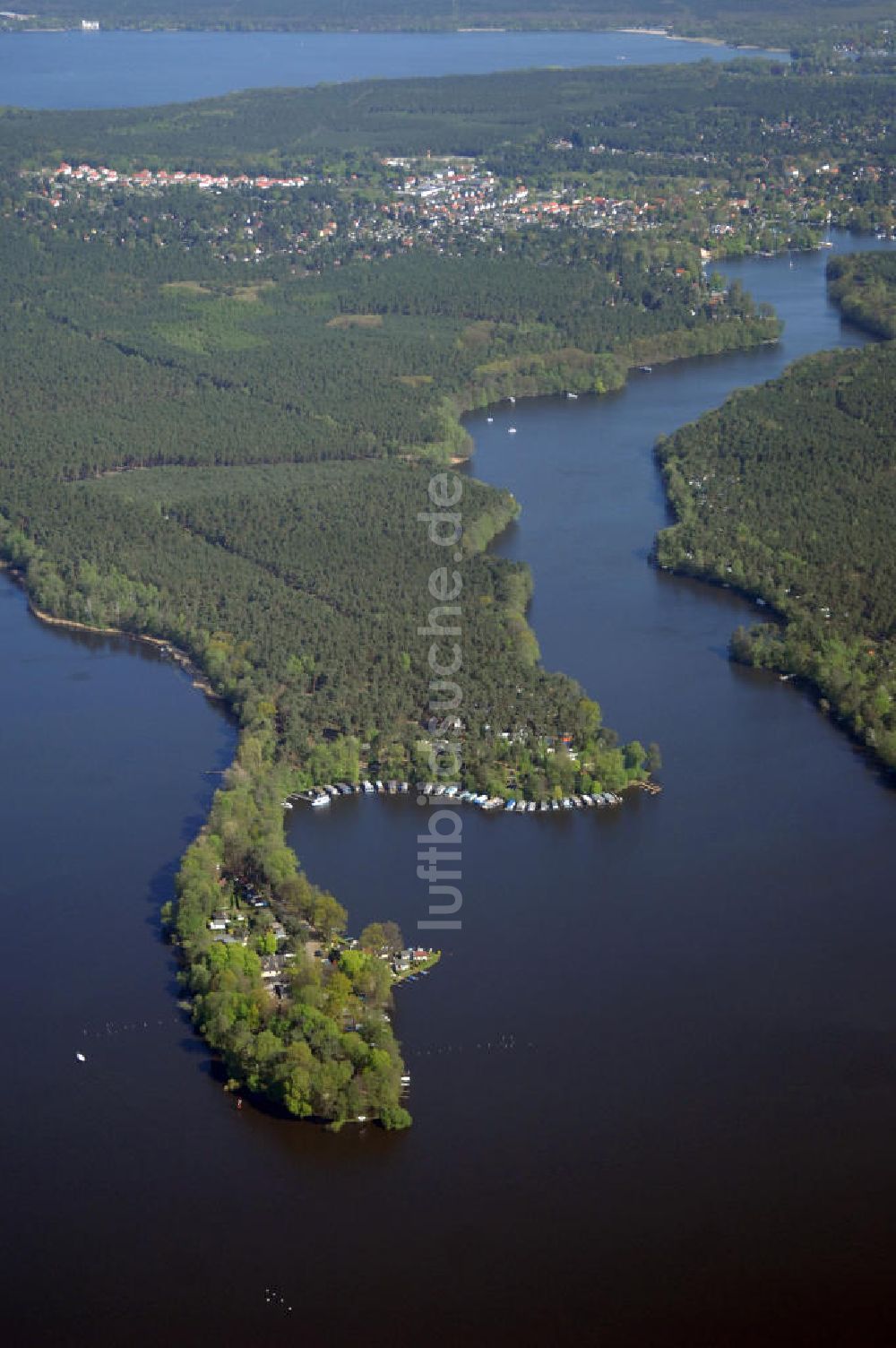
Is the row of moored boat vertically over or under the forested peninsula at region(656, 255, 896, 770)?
under

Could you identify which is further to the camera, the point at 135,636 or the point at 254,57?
the point at 254,57

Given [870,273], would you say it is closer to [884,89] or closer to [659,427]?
[659,427]

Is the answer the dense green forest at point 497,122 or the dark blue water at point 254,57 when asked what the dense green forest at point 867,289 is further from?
the dark blue water at point 254,57

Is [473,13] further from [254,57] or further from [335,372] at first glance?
[335,372]

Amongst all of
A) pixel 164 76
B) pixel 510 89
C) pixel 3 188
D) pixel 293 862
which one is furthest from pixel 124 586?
pixel 164 76

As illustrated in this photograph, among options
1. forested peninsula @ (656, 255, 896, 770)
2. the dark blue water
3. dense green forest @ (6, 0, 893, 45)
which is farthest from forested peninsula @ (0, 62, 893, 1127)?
dense green forest @ (6, 0, 893, 45)

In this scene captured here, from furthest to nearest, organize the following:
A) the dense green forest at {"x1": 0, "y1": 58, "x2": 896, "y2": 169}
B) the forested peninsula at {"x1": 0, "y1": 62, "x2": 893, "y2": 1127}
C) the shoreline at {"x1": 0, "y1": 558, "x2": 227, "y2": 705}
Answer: the dense green forest at {"x1": 0, "y1": 58, "x2": 896, "y2": 169} → the shoreline at {"x1": 0, "y1": 558, "x2": 227, "y2": 705} → the forested peninsula at {"x1": 0, "y1": 62, "x2": 893, "y2": 1127}

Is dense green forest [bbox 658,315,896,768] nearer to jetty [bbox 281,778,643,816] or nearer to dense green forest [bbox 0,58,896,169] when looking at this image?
jetty [bbox 281,778,643,816]

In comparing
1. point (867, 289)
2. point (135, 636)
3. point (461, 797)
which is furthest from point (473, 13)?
point (461, 797)
